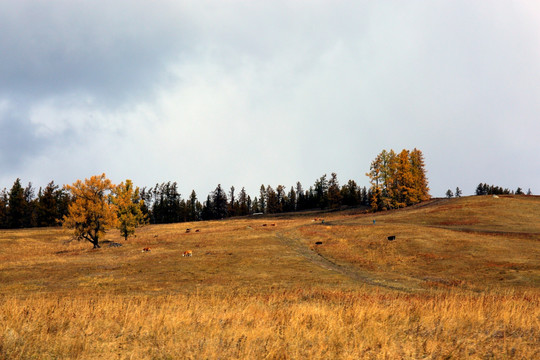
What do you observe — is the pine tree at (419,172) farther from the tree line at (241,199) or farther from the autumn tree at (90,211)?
the autumn tree at (90,211)

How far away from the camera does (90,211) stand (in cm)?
5169

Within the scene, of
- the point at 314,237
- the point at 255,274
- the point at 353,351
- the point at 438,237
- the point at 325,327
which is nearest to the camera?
the point at 353,351

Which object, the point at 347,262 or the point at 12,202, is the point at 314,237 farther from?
the point at 12,202

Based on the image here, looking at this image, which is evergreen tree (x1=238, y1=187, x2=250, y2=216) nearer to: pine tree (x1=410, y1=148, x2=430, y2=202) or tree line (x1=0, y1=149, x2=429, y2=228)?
tree line (x1=0, y1=149, x2=429, y2=228)

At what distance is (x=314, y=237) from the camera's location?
49.3m

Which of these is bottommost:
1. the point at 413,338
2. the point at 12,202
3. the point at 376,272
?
the point at 376,272

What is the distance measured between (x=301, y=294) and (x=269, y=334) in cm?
864

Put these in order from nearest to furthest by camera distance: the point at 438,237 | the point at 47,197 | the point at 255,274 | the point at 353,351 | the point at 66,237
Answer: the point at 353,351 → the point at 255,274 → the point at 438,237 → the point at 66,237 → the point at 47,197

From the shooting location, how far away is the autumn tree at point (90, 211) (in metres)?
51.3

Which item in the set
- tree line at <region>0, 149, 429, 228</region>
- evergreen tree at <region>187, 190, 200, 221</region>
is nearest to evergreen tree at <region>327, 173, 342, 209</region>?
tree line at <region>0, 149, 429, 228</region>

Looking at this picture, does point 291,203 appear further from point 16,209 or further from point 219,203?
point 16,209

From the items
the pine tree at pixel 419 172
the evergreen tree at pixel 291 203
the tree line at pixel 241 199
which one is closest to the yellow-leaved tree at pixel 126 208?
the tree line at pixel 241 199

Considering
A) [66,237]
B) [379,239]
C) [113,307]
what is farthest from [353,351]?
[66,237]

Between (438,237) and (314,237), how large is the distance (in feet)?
53.7
